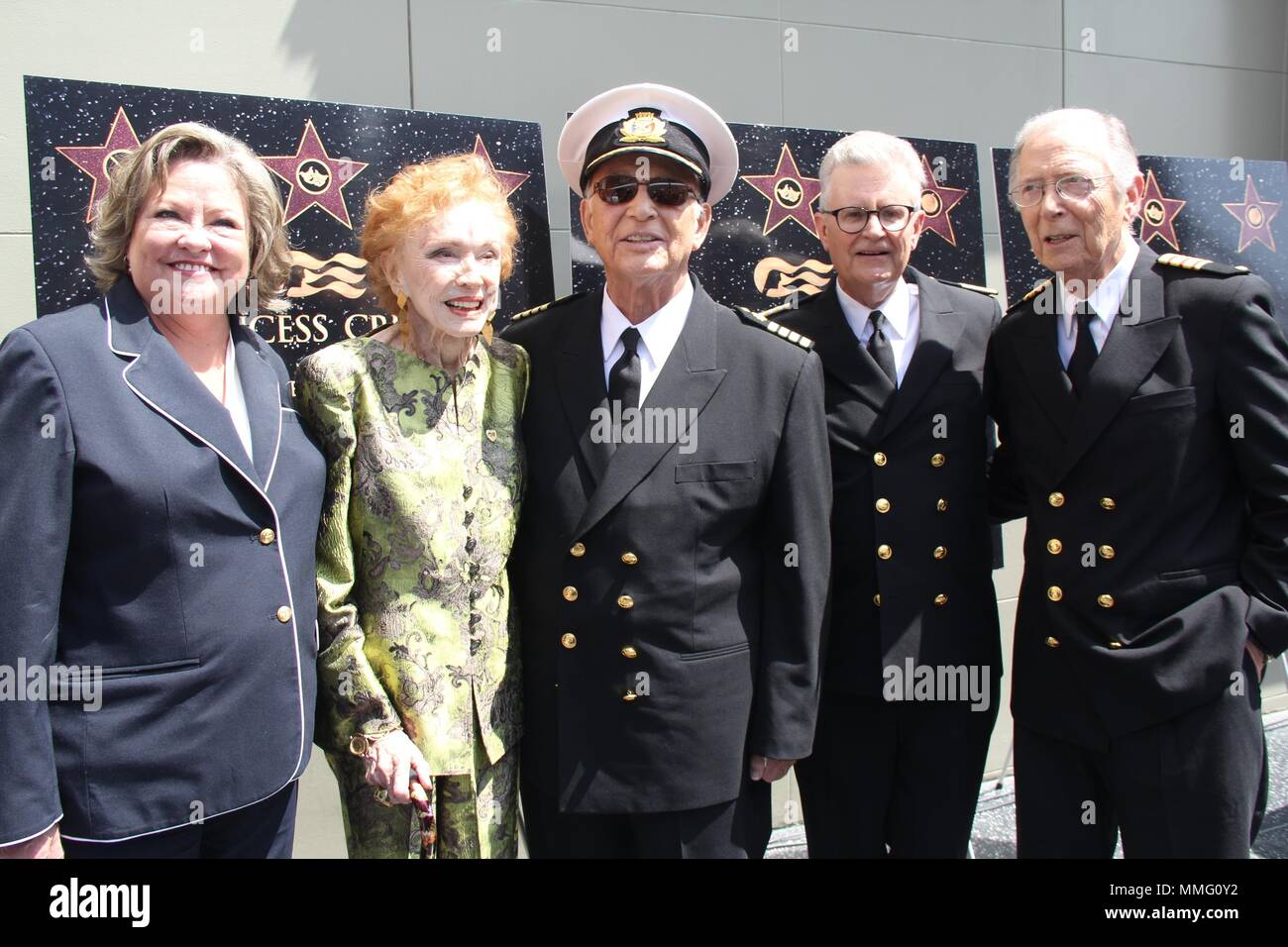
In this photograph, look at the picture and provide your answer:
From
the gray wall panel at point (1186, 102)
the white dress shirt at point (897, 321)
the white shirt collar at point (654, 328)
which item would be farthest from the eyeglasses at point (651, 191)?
the gray wall panel at point (1186, 102)

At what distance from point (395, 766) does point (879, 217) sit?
1.86 metres

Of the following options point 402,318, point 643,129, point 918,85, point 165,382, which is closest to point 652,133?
point 643,129

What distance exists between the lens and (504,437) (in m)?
2.33

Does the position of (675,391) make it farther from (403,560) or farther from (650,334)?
(403,560)

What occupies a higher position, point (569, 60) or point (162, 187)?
point (569, 60)

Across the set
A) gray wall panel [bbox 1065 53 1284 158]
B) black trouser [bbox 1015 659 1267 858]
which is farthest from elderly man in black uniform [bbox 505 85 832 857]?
gray wall panel [bbox 1065 53 1284 158]

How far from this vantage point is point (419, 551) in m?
2.16

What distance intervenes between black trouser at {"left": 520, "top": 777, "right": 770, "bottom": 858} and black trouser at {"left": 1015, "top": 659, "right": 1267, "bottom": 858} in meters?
0.82

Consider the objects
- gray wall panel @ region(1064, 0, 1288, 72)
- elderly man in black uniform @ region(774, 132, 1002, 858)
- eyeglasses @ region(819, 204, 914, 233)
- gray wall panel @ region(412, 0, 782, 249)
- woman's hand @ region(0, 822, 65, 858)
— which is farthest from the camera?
gray wall panel @ region(1064, 0, 1288, 72)

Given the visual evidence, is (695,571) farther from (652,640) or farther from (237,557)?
(237,557)

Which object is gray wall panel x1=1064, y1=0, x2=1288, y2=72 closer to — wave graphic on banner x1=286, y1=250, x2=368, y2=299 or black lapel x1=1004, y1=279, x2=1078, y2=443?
black lapel x1=1004, y1=279, x2=1078, y2=443

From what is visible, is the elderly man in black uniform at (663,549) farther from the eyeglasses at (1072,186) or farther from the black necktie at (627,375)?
the eyeglasses at (1072,186)

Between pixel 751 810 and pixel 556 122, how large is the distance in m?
2.56

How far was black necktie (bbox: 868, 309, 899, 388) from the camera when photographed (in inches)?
105
